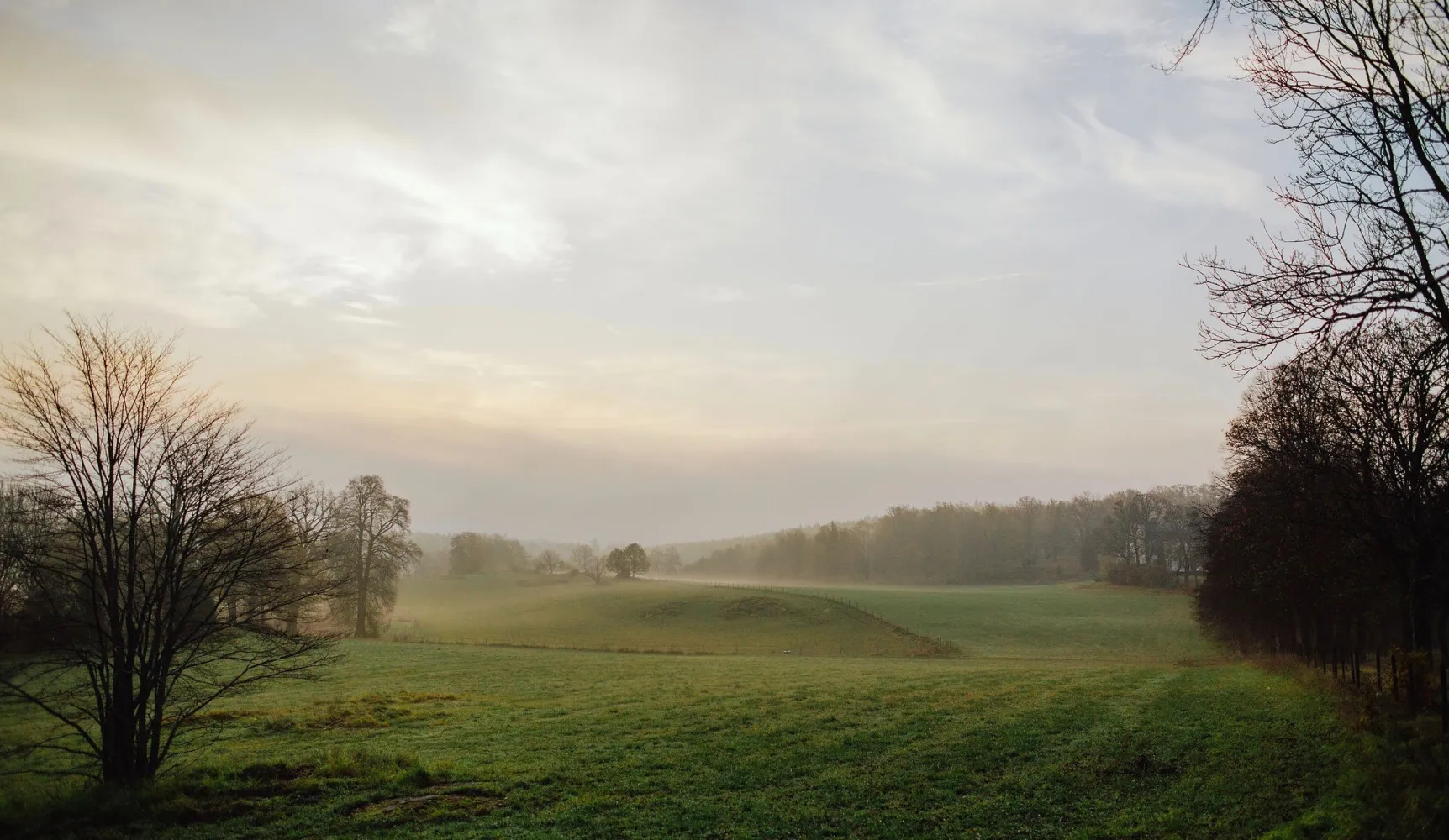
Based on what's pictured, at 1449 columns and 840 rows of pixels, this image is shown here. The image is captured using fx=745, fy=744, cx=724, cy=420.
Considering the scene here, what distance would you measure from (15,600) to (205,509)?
3.62m

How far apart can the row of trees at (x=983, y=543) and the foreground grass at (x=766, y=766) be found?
370 ft

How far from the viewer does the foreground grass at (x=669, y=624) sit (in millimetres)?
59875

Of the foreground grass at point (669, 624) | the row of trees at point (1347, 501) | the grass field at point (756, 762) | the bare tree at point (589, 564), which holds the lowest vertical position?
the bare tree at point (589, 564)

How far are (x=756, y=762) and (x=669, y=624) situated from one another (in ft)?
192

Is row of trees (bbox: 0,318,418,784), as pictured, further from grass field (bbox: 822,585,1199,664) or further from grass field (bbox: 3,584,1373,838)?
grass field (bbox: 822,585,1199,664)

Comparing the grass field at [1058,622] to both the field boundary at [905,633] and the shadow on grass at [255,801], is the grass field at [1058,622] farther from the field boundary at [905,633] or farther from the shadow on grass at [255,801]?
the shadow on grass at [255,801]

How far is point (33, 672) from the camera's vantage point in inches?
589

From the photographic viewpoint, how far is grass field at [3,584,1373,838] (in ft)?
41.5

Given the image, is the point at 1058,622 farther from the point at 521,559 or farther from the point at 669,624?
the point at 521,559

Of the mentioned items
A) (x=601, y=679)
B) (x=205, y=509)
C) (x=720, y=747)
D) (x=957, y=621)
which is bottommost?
(x=957, y=621)

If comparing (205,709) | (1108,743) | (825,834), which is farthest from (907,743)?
(205,709)

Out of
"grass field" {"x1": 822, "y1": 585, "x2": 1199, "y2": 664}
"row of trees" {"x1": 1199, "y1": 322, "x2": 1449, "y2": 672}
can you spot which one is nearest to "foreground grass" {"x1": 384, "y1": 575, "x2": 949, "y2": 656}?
"grass field" {"x1": 822, "y1": 585, "x2": 1199, "y2": 664}

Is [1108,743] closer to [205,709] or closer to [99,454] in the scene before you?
[99,454]

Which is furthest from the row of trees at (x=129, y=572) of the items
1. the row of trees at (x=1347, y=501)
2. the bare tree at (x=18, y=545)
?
the row of trees at (x=1347, y=501)
